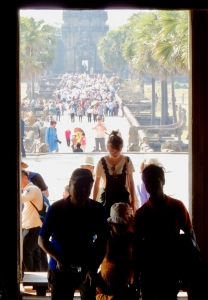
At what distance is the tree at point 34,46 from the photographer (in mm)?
26281

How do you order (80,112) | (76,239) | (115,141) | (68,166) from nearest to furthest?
(76,239) < (115,141) < (68,166) < (80,112)

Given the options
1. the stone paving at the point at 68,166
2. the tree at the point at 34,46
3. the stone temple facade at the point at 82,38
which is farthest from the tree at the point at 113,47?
the stone temple facade at the point at 82,38

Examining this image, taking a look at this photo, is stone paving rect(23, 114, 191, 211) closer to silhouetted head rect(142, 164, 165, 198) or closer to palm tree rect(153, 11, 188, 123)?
palm tree rect(153, 11, 188, 123)

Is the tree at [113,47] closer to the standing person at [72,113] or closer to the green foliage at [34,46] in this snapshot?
the green foliage at [34,46]

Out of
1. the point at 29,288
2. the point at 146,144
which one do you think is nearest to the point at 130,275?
the point at 29,288

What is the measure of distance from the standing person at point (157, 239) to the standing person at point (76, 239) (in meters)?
0.25

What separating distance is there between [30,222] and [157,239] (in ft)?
8.61

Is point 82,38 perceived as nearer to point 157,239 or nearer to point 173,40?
point 173,40

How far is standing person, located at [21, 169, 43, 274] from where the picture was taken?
6767 mm

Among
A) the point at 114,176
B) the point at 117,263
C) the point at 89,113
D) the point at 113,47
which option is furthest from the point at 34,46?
the point at 117,263

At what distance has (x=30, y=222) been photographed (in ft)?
22.6

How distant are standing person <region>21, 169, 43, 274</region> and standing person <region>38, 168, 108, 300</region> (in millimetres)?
2324

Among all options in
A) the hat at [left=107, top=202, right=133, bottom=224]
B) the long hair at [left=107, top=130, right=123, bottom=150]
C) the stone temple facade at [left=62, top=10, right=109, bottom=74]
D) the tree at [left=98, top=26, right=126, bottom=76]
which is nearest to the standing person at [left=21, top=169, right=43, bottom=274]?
the long hair at [left=107, top=130, right=123, bottom=150]
